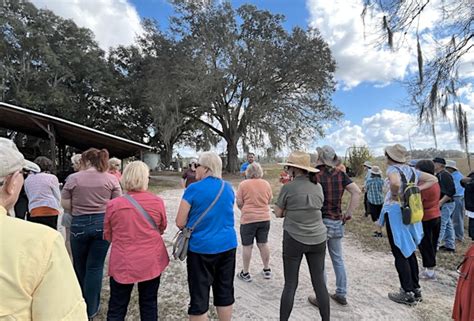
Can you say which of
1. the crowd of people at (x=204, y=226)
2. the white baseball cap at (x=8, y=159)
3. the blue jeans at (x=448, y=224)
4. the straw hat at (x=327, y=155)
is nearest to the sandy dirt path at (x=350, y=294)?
the crowd of people at (x=204, y=226)

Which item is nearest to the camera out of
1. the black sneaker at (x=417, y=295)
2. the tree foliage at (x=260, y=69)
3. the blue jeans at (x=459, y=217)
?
the black sneaker at (x=417, y=295)

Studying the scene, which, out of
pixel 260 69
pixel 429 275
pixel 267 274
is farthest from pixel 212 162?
pixel 260 69

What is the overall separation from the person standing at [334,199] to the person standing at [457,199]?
3.52 meters

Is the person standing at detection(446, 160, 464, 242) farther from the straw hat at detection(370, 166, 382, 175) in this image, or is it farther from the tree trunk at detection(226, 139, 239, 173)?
the tree trunk at detection(226, 139, 239, 173)

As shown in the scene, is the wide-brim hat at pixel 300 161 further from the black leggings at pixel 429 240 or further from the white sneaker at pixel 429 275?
the white sneaker at pixel 429 275

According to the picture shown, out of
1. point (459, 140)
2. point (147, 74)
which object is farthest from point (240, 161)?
point (459, 140)

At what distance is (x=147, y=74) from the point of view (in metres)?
22.2

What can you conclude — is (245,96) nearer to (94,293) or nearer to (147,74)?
(147,74)

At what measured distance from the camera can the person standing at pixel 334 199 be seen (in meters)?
3.24

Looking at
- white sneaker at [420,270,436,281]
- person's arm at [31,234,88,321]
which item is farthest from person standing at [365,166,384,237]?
person's arm at [31,234,88,321]

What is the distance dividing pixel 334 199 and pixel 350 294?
4.24 feet

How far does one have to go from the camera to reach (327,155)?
3287 mm

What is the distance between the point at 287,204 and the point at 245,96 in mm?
19127

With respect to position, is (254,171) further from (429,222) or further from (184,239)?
(429,222)
